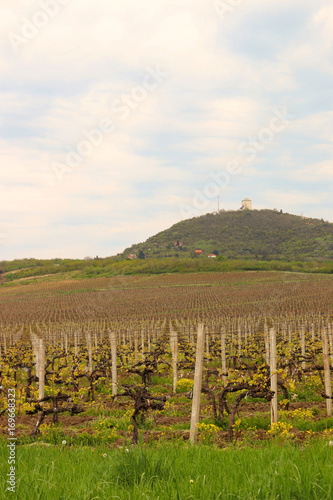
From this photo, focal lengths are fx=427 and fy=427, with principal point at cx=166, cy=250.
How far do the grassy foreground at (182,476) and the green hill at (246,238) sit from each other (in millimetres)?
112189

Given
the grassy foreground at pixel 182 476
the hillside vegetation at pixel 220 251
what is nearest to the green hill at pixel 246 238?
the hillside vegetation at pixel 220 251

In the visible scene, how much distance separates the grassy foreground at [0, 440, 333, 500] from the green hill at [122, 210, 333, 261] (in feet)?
368

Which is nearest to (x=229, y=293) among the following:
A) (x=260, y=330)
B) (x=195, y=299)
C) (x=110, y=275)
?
(x=195, y=299)

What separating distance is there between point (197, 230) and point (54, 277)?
72.7 metres

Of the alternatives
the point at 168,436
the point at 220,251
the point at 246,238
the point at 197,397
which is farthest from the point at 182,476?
the point at 246,238

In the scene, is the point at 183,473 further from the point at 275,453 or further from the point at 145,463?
the point at 275,453

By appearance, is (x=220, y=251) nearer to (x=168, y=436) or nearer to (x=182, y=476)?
(x=168, y=436)

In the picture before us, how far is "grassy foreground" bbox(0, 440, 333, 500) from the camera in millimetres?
3188

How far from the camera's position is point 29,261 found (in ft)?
450

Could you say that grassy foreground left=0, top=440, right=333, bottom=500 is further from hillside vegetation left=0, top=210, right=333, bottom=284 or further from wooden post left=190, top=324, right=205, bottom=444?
hillside vegetation left=0, top=210, right=333, bottom=284

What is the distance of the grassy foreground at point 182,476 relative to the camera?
3188mm

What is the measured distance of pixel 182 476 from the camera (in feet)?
12.2

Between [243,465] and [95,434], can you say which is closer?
[243,465]

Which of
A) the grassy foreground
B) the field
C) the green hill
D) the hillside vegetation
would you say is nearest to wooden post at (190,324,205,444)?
the field
